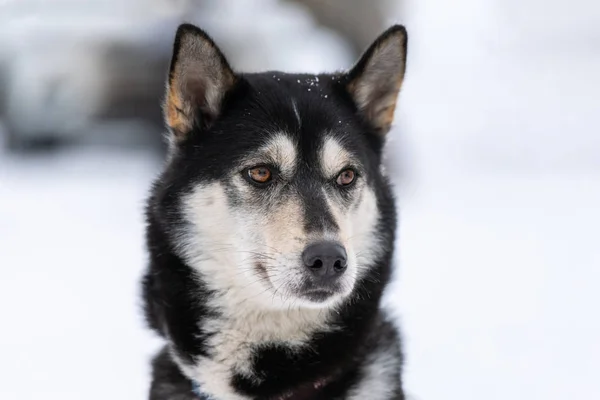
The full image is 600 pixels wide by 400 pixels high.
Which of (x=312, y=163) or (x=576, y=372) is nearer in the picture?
(x=312, y=163)

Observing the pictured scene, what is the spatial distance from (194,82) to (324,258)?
789 mm

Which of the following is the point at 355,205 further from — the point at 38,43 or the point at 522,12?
the point at 522,12

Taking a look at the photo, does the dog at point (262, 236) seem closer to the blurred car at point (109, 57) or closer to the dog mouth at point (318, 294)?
the dog mouth at point (318, 294)

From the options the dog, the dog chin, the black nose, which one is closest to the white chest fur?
the dog

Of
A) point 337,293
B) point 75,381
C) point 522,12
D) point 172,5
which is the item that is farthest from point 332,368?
point 522,12

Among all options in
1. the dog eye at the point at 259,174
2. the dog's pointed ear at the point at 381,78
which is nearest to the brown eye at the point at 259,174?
the dog eye at the point at 259,174

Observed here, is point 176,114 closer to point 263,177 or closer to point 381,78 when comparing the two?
point 263,177

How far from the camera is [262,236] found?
2680mm

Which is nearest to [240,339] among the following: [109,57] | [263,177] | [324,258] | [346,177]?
[324,258]

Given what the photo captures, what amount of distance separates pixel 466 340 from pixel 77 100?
702 cm

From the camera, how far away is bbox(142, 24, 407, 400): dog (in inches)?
106

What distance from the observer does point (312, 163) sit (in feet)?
9.22

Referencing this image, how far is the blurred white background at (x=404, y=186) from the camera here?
173 inches

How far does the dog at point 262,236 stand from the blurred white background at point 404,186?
485mm
